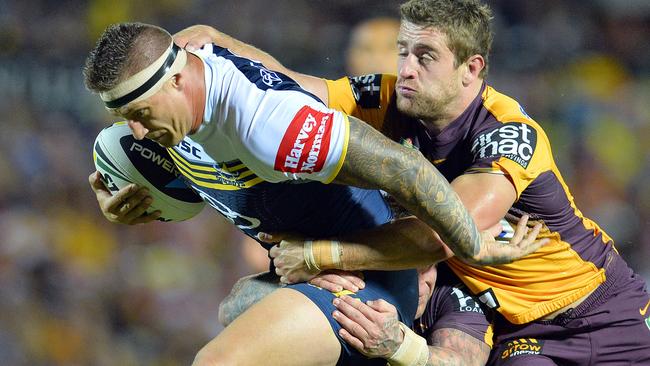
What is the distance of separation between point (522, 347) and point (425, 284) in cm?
48

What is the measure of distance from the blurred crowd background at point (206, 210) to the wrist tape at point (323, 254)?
11.4ft

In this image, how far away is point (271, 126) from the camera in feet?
9.98

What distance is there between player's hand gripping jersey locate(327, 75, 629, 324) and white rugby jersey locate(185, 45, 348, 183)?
84 centimetres

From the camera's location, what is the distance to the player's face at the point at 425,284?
4.04m

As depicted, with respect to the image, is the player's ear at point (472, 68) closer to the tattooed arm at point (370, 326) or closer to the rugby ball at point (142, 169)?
the tattooed arm at point (370, 326)

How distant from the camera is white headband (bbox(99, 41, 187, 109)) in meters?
3.11

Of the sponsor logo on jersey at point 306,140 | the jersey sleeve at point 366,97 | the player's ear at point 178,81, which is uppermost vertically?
the player's ear at point 178,81

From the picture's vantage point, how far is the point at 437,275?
166 inches

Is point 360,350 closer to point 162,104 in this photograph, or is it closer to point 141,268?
point 162,104

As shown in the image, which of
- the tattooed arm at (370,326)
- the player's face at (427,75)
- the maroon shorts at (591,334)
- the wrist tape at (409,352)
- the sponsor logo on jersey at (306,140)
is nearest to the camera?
the sponsor logo on jersey at (306,140)

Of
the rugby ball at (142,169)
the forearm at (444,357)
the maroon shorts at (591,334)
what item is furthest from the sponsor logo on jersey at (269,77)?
the maroon shorts at (591,334)

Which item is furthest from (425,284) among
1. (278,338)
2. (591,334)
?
(278,338)

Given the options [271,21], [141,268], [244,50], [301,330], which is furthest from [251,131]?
[271,21]

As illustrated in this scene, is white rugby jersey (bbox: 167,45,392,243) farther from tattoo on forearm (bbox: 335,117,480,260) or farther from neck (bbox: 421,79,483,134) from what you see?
neck (bbox: 421,79,483,134)
